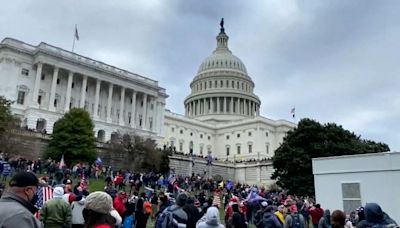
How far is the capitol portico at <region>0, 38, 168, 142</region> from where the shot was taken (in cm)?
5700

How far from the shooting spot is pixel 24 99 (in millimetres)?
58375

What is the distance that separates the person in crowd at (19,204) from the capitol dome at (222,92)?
103 meters

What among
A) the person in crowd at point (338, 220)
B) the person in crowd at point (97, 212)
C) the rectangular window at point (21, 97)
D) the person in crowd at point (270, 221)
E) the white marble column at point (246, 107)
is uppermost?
the white marble column at point (246, 107)

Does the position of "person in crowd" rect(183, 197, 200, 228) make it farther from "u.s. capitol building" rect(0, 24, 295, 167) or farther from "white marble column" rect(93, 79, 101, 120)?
"white marble column" rect(93, 79, 101, 120)

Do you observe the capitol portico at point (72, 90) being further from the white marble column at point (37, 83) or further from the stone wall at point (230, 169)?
the stone wall at point (230, 169)

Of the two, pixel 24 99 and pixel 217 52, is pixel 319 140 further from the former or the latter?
pixel 217 52

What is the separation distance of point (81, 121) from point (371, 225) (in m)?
45.2

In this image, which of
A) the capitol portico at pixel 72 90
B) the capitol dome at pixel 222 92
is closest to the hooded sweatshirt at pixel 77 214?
the capitol portico at pixel 72 90

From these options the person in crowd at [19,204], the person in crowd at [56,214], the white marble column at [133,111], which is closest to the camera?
the person in crowd at [19,204]

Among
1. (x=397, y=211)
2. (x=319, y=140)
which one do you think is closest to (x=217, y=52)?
(x=319, y=140)

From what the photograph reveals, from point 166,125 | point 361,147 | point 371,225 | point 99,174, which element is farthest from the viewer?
point 166,125

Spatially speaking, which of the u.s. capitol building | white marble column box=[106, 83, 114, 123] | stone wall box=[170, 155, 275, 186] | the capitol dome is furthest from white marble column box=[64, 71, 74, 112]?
the capitol dome

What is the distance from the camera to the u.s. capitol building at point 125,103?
57781mm

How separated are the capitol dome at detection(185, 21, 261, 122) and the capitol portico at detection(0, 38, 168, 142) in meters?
36.9
